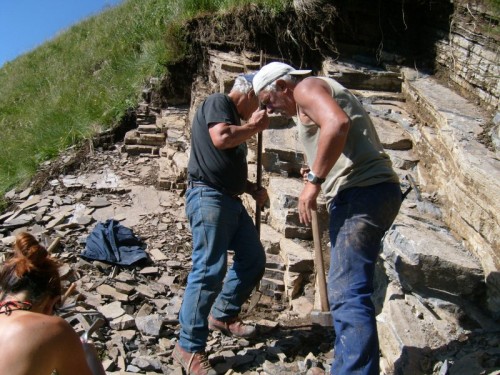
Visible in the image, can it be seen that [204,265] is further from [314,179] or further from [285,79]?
[285,79]

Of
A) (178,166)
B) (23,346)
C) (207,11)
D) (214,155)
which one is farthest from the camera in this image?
(207,11)

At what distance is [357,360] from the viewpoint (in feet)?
10.1

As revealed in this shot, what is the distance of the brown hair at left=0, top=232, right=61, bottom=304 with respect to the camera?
2641 millimetres

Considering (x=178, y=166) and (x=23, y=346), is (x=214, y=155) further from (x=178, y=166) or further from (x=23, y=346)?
(x=178, y=166)

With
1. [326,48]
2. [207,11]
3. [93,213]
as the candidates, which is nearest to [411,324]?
[326,48]

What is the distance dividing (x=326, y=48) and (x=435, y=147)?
9.05 ft

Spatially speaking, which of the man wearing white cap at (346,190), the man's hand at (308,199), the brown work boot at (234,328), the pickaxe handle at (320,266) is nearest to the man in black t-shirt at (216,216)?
the brown work boot at (234,328)

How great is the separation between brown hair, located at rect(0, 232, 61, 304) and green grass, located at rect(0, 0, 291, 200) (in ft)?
18.3

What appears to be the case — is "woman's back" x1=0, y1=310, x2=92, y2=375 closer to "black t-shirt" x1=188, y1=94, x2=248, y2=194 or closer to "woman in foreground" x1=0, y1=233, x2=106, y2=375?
"woman in foreground" x1=0, y1=233, x2=106, y2=375

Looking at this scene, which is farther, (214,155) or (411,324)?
(214,155)

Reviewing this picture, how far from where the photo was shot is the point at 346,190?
133 inches

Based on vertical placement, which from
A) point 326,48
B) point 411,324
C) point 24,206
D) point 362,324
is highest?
point 326,48

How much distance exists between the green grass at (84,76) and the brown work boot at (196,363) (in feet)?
16.5

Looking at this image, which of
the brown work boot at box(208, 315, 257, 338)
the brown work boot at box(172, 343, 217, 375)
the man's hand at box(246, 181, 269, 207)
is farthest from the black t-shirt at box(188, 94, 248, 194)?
the brown work boot at box(172, 343, 217, 375)
